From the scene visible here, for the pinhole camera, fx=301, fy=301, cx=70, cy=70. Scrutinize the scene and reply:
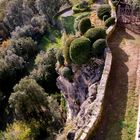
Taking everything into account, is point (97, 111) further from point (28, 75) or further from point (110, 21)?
point (28, 75)

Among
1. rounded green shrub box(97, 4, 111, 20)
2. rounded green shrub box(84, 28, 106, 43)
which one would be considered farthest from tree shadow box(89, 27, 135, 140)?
rounded green shrub box(97, 4, 111, 20)

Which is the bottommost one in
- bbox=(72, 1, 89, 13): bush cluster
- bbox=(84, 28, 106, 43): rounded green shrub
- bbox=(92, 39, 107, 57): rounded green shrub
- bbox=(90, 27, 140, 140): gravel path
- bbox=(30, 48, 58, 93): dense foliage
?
bbox=(30, 48, 58, 93): dense foliage

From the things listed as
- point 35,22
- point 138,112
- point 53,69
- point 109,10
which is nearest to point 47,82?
point 53,69

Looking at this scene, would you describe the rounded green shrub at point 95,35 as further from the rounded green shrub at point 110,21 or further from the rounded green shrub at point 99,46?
the rounded green shrub at point 110,21

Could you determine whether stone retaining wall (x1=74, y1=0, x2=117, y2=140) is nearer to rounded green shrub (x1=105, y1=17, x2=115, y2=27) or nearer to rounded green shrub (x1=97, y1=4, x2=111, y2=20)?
rounded green shrub (x1=105, y1=17, x2=115, y2=27)

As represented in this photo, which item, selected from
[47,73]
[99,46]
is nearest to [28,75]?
[47,73]

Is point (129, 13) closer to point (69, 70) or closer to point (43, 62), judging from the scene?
point (69, 70)
